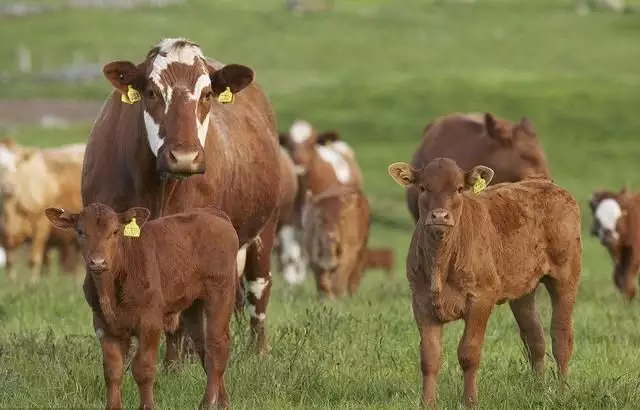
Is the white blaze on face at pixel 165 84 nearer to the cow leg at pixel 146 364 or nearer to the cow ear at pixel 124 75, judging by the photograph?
the cow ear at pixel 124 75

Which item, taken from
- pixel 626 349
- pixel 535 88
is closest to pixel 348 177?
pixel 626 349

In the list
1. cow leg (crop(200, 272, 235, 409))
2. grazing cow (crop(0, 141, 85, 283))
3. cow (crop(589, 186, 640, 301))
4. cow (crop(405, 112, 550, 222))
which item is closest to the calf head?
cow leg (crop(200, 272, 235, 409))

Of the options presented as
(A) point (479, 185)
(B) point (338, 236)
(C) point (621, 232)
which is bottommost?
(B) point (338, 236)

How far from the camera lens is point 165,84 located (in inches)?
385

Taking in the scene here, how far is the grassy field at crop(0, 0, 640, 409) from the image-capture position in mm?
8969

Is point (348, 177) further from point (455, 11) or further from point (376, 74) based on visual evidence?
point (455, 11)

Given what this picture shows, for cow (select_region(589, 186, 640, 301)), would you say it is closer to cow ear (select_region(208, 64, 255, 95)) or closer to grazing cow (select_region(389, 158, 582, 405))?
grazing cow (select_region(389, 158, 582, 405))

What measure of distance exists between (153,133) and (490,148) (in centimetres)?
702

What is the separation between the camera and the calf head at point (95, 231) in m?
7.77

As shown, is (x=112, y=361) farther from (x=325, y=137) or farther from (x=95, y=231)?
(x=325, y=137)

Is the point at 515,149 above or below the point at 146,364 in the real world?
below

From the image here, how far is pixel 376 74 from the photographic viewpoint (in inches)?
2376

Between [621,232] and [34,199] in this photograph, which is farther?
[34,199]

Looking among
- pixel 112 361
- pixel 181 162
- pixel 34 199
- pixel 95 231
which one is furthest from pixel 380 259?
pixel 95 231
